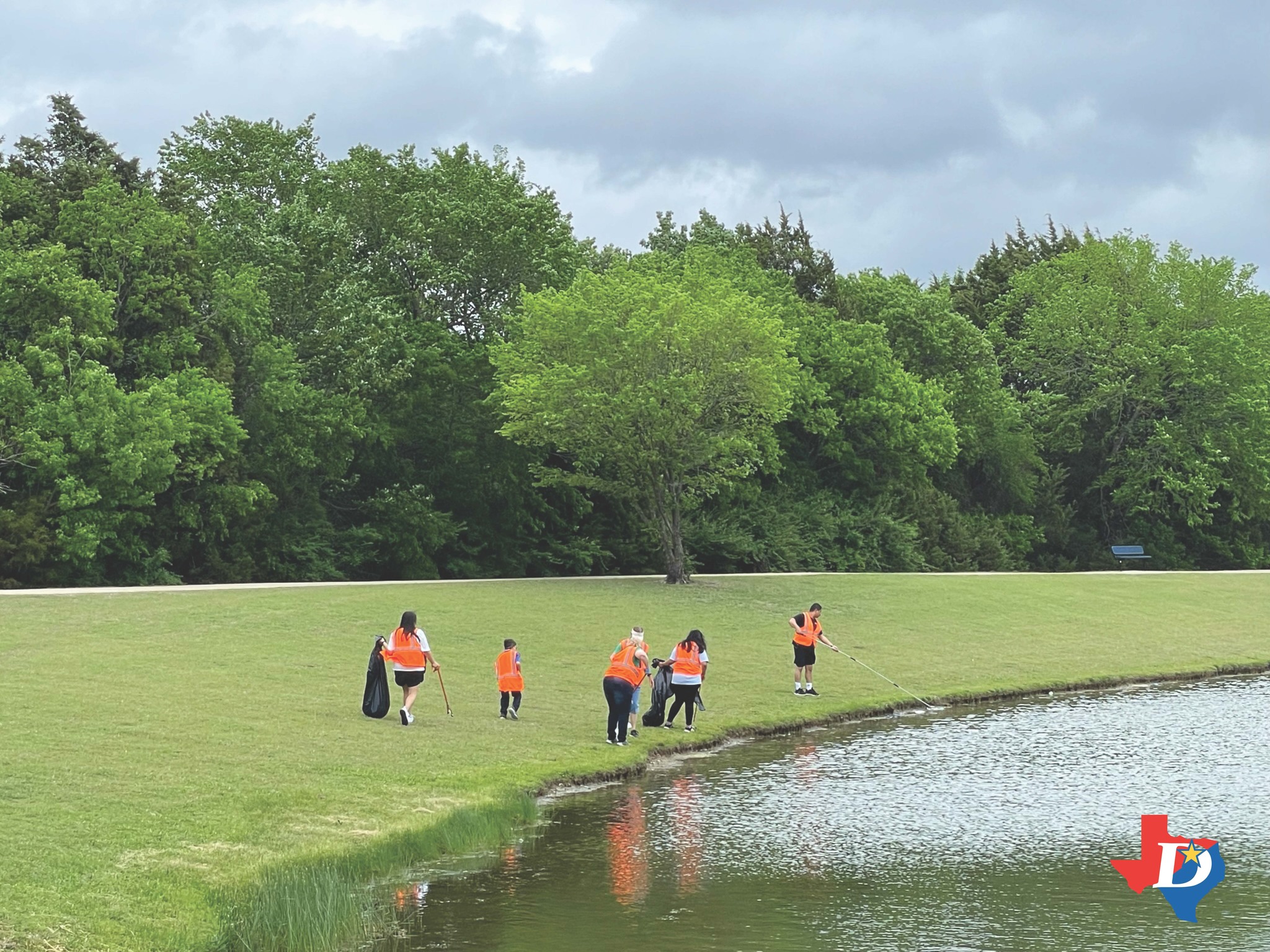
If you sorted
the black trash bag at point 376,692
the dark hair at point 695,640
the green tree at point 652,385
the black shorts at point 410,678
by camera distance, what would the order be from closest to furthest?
the black shorts at point 410,678 < the black trash bag at point 376,692 < the dark hair at point 695,640 < the green tree at point 652,385

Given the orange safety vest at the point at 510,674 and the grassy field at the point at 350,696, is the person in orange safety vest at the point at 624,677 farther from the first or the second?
the orange safety vest at the point at 510,674

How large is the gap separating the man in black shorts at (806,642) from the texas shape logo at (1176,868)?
13826 millimetres

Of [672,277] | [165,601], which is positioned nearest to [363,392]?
[672,277]

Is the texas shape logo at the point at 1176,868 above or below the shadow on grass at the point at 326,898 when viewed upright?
below

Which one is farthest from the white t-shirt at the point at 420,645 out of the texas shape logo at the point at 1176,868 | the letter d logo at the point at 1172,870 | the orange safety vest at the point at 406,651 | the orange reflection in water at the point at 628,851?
the letter d logo at the point at 1172,870

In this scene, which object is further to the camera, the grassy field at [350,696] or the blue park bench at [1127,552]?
the blue park bench at [1127,552]

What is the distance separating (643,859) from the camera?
17.2 metres

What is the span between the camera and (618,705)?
25.3m

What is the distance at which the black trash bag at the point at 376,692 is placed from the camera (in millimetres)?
26078

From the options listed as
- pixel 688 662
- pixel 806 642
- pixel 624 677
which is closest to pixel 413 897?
pixel 624 677

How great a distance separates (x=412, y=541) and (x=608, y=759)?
40.4 m

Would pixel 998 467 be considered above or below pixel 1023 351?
below

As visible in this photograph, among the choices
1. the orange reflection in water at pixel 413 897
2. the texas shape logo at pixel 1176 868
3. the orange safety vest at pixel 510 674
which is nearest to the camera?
the orange reflection in water at pixel 413 897

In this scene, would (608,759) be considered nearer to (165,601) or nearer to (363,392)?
(165,601)
